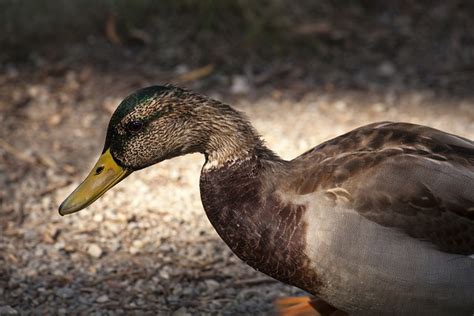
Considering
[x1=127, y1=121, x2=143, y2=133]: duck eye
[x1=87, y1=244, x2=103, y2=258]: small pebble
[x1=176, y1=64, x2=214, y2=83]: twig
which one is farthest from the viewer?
[x1=176, y1=64, x2=214, y2=83]: twig

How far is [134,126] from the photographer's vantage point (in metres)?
3.03

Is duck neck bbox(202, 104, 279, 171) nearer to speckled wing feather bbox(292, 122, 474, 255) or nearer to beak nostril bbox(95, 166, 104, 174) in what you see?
speckled wing feather bbox(292, 122, 474, 255)

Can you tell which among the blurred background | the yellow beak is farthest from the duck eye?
the blurred background

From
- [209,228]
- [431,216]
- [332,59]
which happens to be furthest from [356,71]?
[431,216]

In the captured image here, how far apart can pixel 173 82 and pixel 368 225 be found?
2.72 m

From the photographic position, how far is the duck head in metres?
3.04

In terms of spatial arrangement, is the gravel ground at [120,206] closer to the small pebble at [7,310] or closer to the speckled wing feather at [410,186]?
the small pebble at [7,310]

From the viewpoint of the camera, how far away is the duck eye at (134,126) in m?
3.03

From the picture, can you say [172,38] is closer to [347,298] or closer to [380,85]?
[380,85]

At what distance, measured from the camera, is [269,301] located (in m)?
3.59

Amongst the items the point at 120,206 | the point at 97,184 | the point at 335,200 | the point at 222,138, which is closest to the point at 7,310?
the point at 97,184

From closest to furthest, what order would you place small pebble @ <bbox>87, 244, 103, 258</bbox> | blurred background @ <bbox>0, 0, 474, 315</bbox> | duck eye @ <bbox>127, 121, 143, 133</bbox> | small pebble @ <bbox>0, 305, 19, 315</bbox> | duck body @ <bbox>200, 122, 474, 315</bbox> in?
1. duck body @ <bbox>200, 122, 474, 315</bbox>
2. duck eye @ <bbox>127, 121, 143, 133</bbox>
3. small pebble @ <bbox>0, 305, 19, 315</bbox>
4. blurred background @ <bbox>0, 0, 474, 315</bbox>
5. small pebble @ <bbox>87, 244, 103, 258</bbox>

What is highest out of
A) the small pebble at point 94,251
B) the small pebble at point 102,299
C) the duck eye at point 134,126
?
the duck eye at point 134,126

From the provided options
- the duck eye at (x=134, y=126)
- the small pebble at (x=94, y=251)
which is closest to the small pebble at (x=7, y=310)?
the small pebble at (x=94, y=251)
